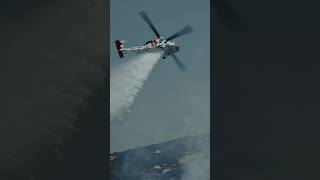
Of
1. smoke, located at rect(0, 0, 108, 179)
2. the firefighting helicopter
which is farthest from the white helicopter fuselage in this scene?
smoke, located at rect(0, 0, 108, 179)

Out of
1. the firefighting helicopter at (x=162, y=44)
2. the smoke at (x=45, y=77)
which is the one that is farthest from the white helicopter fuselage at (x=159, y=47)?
the smoke at (x=45, y=77)

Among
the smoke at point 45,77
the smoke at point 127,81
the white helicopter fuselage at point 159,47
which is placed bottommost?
the smoke at point 45,77

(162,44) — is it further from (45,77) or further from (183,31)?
(45,77)

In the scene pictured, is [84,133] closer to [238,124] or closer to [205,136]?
[238,124]

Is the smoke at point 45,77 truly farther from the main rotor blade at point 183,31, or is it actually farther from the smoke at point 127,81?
the main rotor blade at point 183,31

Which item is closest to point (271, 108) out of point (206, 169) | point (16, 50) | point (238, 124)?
point (238, 124)

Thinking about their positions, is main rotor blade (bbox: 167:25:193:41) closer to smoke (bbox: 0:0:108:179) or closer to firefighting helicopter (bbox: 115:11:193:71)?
firefighting helicopter (bbox: 115:11:193:71)

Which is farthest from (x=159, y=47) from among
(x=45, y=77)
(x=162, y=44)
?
(x=45, y=77)

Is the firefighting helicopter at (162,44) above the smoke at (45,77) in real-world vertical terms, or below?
above

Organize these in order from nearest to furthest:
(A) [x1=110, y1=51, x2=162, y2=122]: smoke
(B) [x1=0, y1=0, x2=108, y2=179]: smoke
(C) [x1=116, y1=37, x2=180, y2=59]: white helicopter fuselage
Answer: (B) [x1=0, y1=0, x2=108, y2=179]: smoke
(A) [x1=110, y1=51, x2=162, y2=122]: smoke
(C) [x1=116, y1=37, x2=180, y2=59]: white helicopter fuselage
